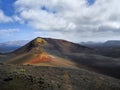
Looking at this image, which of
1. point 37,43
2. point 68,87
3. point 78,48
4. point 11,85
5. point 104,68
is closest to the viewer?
point 11,85

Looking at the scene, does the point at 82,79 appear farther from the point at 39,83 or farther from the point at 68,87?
the point at 39,83

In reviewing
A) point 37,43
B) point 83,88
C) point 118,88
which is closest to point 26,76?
point 83,88

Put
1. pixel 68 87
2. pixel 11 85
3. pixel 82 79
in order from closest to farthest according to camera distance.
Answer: pixel 11 85
pixel 68 87
pixel 82 79

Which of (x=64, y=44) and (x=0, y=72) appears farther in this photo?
(x=64, y=44)

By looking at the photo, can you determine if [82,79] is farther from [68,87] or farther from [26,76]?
[26,76]

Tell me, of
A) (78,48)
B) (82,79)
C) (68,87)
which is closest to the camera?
(68,87)

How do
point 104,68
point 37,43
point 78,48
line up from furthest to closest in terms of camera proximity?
point 78,48 → point 37,43 → point 104,68

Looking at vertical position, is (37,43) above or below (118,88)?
above

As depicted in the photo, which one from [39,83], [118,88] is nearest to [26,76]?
[39,83]

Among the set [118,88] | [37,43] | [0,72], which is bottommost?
[118,88]
